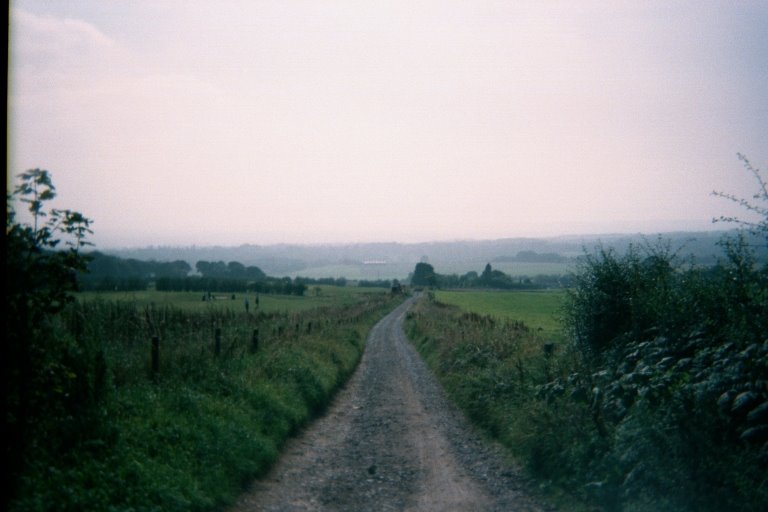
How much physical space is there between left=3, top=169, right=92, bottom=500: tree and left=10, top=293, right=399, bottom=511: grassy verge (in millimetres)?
160

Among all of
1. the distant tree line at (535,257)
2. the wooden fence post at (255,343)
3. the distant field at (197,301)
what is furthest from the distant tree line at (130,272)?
the distant tree line at (535,257)

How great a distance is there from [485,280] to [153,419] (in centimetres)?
12899

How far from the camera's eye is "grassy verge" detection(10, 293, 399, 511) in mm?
5945

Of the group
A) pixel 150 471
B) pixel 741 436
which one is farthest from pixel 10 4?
pixel 741 436

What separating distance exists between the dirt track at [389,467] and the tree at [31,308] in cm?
263

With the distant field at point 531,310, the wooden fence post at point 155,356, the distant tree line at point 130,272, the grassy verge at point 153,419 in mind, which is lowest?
the distant field at point 531,310

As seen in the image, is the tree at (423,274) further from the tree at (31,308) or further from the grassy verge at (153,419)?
the tree at (31,308)

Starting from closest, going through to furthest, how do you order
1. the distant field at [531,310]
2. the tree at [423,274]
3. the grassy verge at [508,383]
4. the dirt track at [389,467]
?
the dirt track at [389,467] → the grassy verge at [508,383] → the distant field at [531,310] → the tree at [423,274]

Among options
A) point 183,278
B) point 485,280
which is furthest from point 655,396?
point 485,280

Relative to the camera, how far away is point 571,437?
809cm

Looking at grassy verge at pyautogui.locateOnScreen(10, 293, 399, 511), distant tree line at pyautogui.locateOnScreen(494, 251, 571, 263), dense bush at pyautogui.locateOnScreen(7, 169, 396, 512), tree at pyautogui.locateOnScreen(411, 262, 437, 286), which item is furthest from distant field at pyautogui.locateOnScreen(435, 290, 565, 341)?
tree at pyautogui.locateOnScreen(411, 262, 437, 286)

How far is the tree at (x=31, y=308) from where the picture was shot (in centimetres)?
553

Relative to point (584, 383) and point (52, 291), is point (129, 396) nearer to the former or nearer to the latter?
point (52, 291)

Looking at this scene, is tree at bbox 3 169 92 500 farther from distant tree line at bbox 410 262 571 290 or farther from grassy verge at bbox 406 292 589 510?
distant tree line at bbox 410 262 571 290
